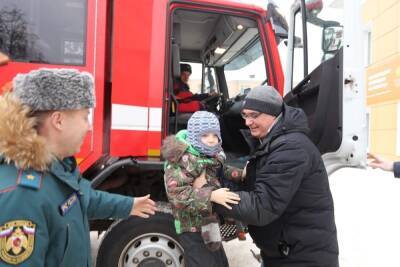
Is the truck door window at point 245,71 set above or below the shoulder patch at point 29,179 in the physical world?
above

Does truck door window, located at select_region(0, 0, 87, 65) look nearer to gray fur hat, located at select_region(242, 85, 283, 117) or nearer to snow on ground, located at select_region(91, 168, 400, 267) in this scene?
gray fur hat, located at select_region(242, 85, 283, 117)

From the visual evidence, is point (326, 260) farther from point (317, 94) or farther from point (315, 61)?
point (315, 61)

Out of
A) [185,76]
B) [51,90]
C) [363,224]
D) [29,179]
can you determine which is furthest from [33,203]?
[363,224]

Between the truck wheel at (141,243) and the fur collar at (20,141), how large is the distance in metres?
1.83

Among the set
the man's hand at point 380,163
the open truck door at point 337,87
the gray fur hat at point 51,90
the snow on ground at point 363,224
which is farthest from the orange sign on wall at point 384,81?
the gray fur hat at point 51,90

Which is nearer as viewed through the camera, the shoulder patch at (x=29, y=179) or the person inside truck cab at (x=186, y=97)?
the shoulder patch at (x=29, y=179)

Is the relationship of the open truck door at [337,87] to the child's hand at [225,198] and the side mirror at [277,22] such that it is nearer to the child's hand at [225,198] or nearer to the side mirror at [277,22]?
the side mirror at [277,22]

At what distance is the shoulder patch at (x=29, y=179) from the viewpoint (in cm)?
104

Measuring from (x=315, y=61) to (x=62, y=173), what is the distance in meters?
2.25

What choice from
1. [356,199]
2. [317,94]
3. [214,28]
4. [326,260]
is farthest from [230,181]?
[356,199]

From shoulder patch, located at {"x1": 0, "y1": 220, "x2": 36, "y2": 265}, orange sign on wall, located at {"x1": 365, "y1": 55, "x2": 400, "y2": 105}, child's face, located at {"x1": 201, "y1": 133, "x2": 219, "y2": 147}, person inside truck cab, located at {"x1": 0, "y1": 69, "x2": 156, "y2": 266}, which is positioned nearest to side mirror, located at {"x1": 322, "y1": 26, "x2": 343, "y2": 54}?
child's face, located at {"x1": 201, "y1": 133, "x2": 219, "y2": 147}

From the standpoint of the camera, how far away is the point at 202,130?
199 cm

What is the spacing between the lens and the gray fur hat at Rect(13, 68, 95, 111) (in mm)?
1128

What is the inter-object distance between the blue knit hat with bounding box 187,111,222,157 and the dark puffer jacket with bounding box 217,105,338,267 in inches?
15.2
